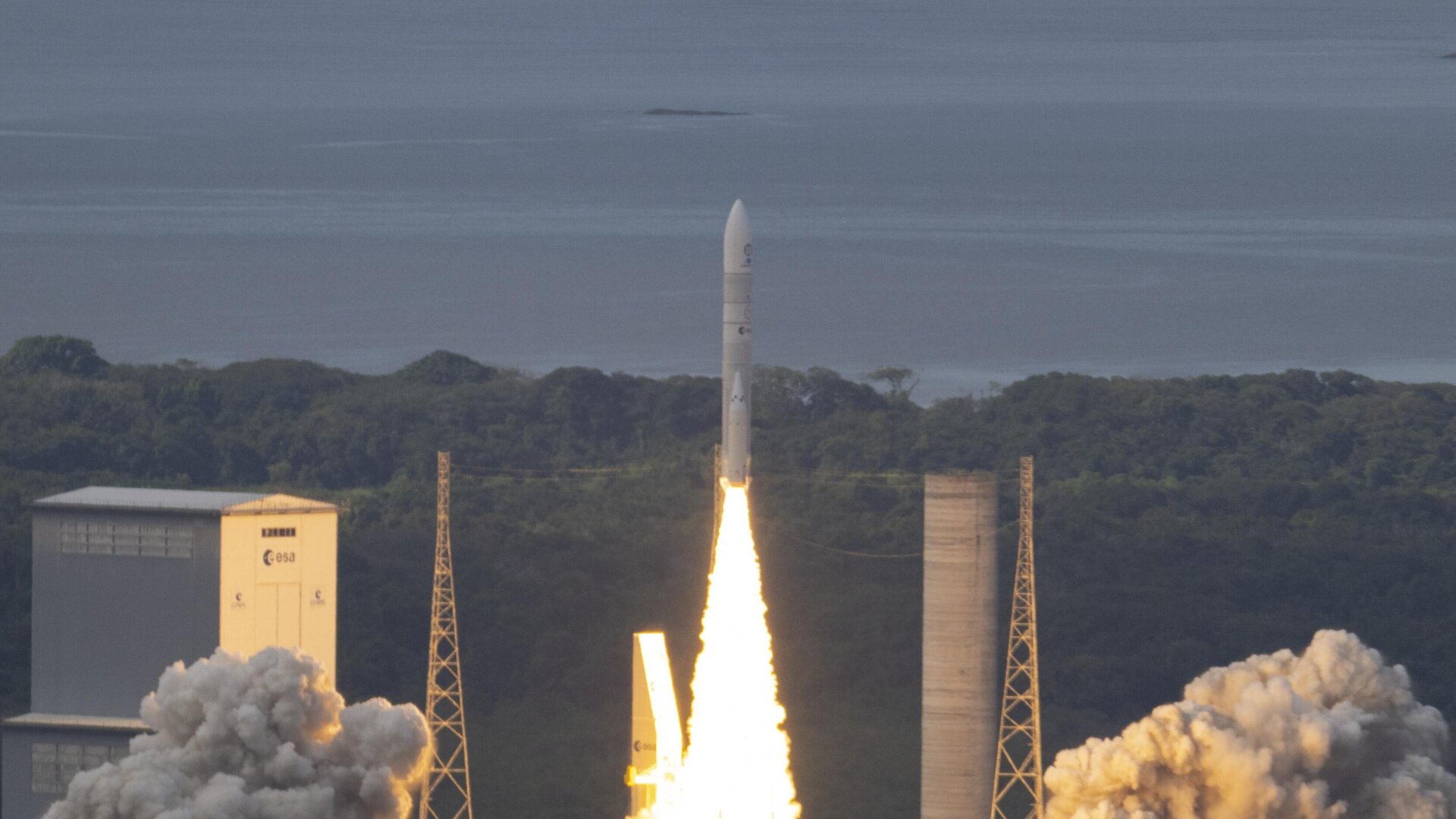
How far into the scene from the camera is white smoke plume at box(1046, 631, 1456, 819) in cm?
4750

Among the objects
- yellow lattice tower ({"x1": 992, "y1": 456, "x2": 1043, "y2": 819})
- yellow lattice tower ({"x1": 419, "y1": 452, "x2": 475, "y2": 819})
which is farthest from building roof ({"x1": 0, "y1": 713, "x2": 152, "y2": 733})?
yellow lattice tower ({"x1": 992, "y1": 456, "x2": 1043, "y2": 819})

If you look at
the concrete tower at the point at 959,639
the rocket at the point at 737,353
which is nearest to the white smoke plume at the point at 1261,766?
the rocket at the point at 737,353

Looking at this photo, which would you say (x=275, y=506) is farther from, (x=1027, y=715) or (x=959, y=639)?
(x=1027, y=715)

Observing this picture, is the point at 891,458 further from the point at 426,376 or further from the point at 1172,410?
the point at 426,376

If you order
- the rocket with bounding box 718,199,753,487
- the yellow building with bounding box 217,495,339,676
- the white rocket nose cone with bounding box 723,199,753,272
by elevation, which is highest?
the white rocket nose cone with bounding box 723,199,753,272

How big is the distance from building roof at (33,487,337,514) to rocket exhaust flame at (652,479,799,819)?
434 inches

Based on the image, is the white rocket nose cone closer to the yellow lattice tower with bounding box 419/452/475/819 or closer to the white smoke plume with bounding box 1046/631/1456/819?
the yellow lattice tower with bounding box 419/452/475/819

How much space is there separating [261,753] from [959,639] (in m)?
17.5

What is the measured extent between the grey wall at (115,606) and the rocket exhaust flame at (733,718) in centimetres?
1187

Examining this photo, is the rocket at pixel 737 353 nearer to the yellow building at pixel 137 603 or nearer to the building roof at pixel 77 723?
the yellow building at pixel 137 603

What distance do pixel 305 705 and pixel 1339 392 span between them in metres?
82.6

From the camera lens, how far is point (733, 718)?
1996 inches

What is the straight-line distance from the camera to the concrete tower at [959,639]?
2264 inches

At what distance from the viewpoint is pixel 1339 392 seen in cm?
12138
